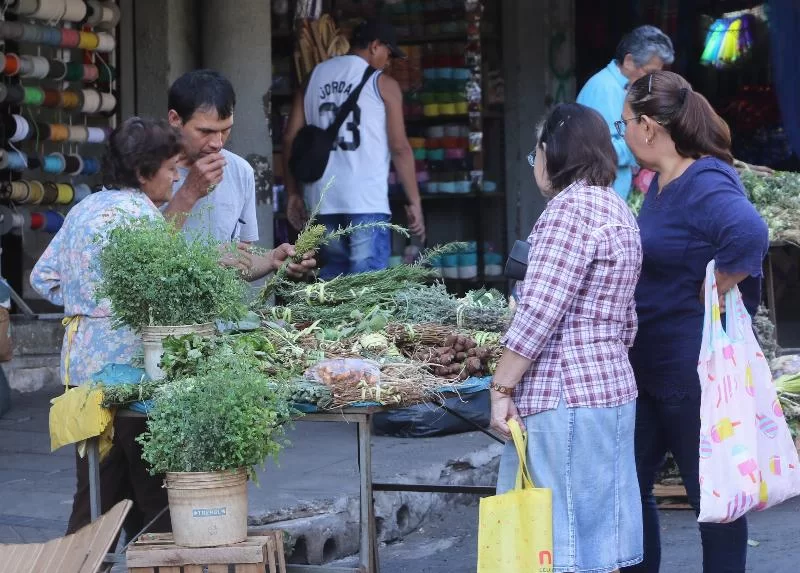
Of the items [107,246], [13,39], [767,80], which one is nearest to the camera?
[107,246]

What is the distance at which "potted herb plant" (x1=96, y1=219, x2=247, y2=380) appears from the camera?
3.79 metres

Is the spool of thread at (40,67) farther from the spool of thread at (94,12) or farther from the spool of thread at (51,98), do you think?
the spool of thread at (94,12)

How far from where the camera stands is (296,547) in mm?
5160

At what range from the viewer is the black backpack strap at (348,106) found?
7090 millimetres

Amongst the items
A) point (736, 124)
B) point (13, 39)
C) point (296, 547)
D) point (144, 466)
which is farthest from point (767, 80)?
point (144, 466)

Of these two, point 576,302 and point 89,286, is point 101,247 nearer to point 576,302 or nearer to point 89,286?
point 89,286

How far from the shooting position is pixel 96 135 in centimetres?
829

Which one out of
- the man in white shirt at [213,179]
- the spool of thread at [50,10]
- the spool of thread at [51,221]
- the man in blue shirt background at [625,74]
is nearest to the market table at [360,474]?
the man in white shirt at [213,179]

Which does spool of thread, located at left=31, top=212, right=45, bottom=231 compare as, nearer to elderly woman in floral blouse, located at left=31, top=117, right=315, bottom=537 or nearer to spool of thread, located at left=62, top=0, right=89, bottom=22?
spool of thread, located at left=62, top=0, right=89, bottom=22

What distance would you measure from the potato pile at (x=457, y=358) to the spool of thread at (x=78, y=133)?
4585 mm

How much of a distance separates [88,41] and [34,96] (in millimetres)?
539

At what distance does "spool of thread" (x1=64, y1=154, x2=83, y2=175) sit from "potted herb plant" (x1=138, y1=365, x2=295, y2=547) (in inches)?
188

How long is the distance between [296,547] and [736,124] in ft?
24.6

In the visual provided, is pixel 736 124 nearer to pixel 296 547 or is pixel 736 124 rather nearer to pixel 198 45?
pixel 198 45
